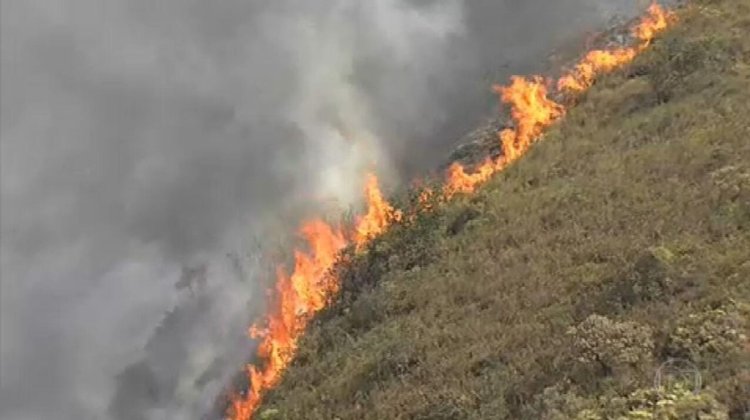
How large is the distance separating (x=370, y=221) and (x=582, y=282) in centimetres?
1215

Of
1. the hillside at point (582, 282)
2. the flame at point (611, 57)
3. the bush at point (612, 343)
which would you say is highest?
the flame at point (611, 57)

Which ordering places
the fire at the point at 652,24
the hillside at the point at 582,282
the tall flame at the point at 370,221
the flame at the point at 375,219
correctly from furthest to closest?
the fire at the point at 652,24
the flame at the point at 375,219
the tall flame at the point at 370,221
the hillside at the point at 582,282

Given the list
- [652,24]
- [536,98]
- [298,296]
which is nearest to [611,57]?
[652,24]

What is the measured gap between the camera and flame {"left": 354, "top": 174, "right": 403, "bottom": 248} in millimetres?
26672

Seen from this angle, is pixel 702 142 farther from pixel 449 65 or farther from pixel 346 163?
pixel 449 65

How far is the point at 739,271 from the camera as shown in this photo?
15195 millimetres

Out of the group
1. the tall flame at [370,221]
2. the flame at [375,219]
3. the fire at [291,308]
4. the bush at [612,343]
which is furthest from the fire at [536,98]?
the bush at [612,343]

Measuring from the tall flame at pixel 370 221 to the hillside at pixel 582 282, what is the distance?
1067 mm

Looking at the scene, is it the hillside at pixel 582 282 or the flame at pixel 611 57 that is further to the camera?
the flame at pixel 611 57

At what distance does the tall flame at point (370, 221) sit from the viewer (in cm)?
2538

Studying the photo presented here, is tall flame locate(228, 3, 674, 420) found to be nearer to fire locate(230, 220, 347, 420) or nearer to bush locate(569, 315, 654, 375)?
fire locate(230, 220, 347, 420)

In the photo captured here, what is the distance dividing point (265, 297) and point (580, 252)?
54.0 ft

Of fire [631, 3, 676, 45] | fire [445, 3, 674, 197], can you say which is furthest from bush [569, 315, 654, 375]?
fire [631, 3, 676, 45]

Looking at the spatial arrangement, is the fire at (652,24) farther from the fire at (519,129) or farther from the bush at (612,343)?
the bush at (612,343)
